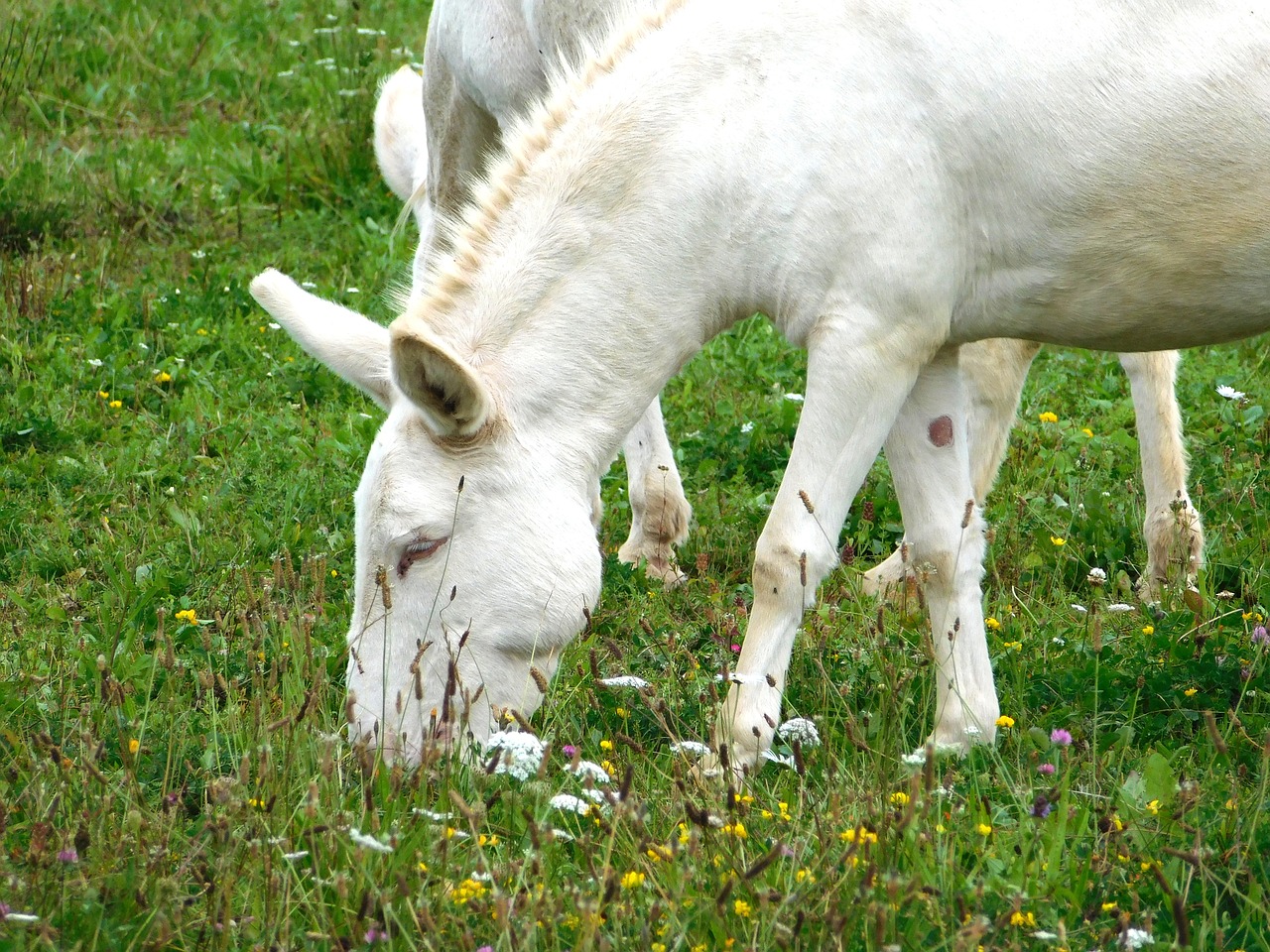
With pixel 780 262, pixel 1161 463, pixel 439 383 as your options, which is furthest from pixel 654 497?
pixel 439 383

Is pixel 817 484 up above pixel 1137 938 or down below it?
above

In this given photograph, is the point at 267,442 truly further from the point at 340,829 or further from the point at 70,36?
the point at 70,36

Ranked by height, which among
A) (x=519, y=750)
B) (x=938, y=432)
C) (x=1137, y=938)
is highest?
(x=938, y=432)

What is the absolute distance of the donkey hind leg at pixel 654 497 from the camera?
226 inches

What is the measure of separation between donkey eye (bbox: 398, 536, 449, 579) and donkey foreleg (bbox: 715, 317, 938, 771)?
81cm

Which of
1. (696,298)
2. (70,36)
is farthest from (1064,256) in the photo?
(70,36)

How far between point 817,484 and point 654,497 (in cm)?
195

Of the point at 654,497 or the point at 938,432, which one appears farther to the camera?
the point at 654,497

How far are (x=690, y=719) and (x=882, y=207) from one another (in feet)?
4.72

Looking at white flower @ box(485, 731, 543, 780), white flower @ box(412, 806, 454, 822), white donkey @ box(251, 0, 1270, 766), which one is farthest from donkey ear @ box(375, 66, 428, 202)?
white flower @ box(412, 806, 454, 822)

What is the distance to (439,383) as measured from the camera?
358cm

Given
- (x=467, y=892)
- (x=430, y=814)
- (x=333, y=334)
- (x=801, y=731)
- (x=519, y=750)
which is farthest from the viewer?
(x=333, y=334)

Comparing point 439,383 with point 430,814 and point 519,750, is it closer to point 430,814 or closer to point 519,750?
point 519,750

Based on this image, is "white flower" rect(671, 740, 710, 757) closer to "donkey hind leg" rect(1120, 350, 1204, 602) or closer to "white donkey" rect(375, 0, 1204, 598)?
"white donkey" rect(375, 0, 1204, 598)
